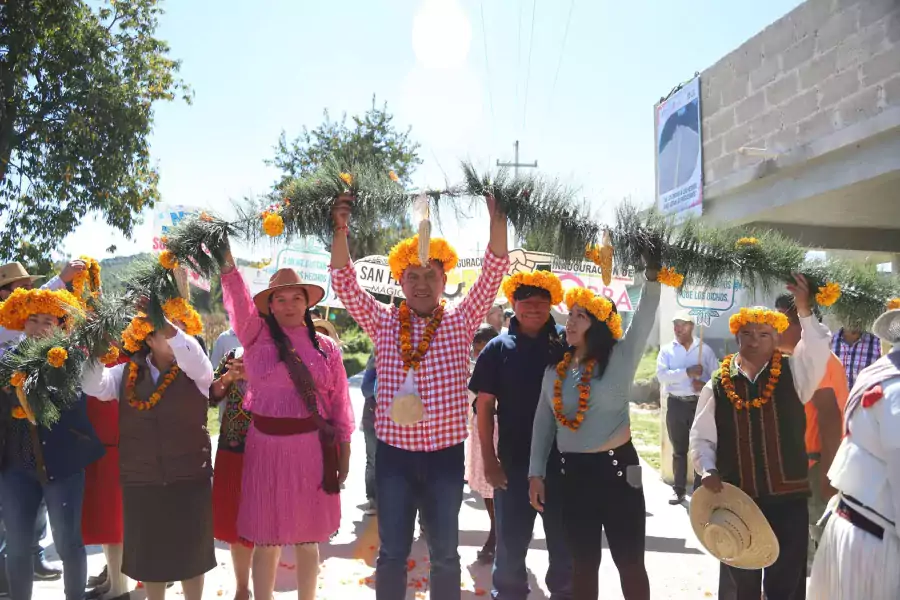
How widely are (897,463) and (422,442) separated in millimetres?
1824

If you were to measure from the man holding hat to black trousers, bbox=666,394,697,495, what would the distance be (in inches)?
158

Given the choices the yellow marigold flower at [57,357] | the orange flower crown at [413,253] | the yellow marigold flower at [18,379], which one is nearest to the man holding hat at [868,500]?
the orange flower crown at [413,253]

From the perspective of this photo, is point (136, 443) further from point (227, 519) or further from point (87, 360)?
point (227, 519)

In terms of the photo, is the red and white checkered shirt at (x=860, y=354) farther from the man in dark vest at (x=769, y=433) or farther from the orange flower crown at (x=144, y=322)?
the orange flower crown at (x=144, y=322)

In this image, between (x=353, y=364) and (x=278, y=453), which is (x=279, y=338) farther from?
(x=353, y=364)

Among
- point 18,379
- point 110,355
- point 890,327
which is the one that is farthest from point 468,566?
point 890,327

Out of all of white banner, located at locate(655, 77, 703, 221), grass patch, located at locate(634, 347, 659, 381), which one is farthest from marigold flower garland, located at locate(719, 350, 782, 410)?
grass patch, located at locate(634, 347, 659, 381)

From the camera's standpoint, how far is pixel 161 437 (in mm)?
3191

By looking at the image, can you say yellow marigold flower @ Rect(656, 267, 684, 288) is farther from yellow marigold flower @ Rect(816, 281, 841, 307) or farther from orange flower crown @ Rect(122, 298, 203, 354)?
orange flower crown @ Rect(122, 298, 203, 354)

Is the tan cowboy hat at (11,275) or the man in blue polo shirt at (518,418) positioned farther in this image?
the tan cowboy hat at (11,275)

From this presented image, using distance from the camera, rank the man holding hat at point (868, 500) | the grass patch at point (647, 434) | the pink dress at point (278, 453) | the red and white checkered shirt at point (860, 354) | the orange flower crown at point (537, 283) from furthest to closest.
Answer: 1. the grass patch at point (647, 434)
2. the red and white checkered shirt at point (860, 354)
3. the orange flower crown at point (537, 283)
4. the pink dress at point (278, 453)
5. the man holding hat at point (868, 500)

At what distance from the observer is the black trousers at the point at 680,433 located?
6.31 meters

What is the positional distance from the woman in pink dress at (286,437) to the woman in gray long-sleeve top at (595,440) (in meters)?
1.05

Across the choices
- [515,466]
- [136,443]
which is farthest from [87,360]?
[515,466]
